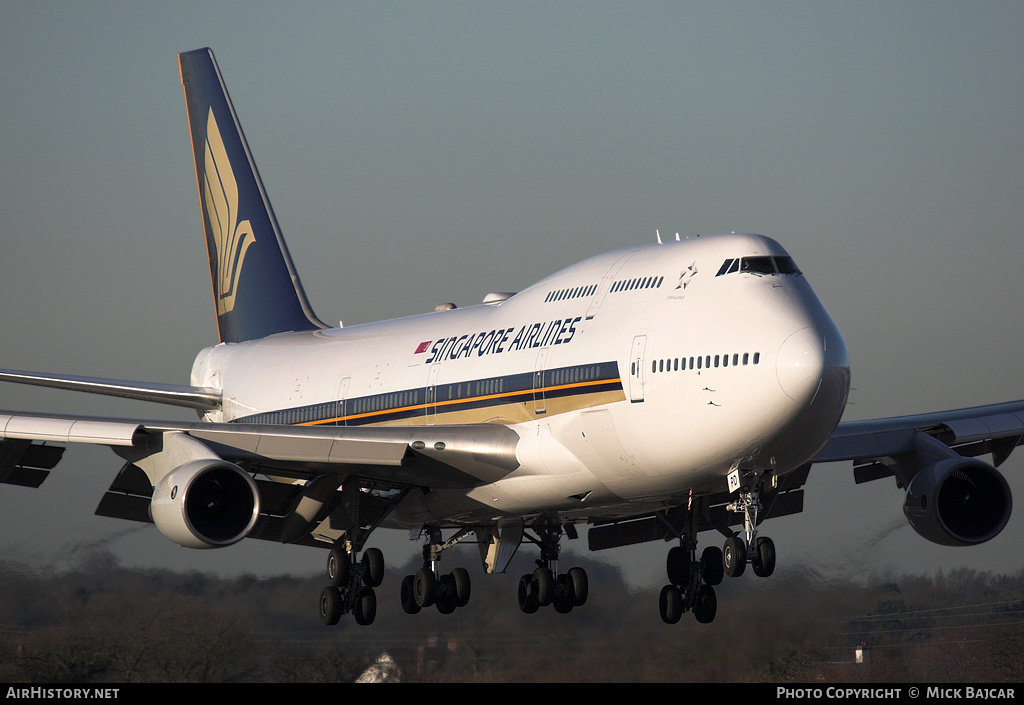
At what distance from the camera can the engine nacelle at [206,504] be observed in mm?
23109

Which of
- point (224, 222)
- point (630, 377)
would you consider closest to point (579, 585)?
point (630, 377)

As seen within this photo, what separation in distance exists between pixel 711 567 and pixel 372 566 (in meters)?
6.90

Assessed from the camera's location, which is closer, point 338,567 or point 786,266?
point 786,266

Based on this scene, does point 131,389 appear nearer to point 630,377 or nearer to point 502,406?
point 502,406

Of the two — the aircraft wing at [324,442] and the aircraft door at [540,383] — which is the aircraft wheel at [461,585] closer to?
the aircraft wing at [324,442]

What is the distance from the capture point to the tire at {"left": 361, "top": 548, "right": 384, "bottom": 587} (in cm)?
2770

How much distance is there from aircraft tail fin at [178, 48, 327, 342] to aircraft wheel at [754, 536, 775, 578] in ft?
54.3

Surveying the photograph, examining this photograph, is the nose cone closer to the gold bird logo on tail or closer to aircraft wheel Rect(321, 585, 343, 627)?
aircraft wheel Rect(321, 585, 343, 627)

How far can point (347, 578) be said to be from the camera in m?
27.6

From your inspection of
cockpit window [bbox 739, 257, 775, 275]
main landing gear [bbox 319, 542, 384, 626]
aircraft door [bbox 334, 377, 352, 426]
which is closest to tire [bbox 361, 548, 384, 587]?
main landing gear [bbox 319, 542, 384, 626]

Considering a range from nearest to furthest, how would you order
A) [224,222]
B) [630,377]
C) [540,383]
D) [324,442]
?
[630,377] → [540,383] → [324,442] → [224,222]

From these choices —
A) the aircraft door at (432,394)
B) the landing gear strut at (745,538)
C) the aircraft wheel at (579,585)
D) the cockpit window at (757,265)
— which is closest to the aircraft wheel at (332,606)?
the aircraft door at (432,394)
